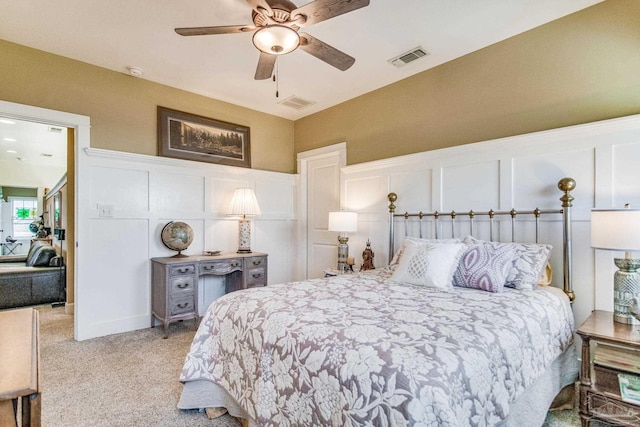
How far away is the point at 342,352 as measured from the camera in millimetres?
1277

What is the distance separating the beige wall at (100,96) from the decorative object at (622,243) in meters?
4.12

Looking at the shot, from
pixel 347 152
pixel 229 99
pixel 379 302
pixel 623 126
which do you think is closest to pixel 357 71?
pixel 347 152

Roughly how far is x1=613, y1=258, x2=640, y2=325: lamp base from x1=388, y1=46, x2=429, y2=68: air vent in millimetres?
2333

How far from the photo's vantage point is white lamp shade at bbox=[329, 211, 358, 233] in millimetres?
3803

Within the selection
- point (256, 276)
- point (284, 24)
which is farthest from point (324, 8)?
point (256, 276)

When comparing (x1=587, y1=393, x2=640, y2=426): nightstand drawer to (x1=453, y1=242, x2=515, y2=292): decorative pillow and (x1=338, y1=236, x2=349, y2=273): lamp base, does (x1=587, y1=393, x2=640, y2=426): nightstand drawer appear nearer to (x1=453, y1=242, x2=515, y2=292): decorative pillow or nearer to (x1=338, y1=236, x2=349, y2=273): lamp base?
(x1=453, y1=242, x2=515, y2=292): decorative pillow

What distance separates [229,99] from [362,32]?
2230 mm

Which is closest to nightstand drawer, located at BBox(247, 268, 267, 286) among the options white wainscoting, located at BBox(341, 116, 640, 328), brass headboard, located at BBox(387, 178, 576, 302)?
white wainscoting, located at BBox(341, 116, 640, 328)

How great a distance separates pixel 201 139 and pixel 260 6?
2.49 metres

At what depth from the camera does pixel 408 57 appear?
321 centimetres

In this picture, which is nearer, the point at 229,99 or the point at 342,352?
the point at 342,352

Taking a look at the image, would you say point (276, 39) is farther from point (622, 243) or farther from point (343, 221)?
point (622, 243)

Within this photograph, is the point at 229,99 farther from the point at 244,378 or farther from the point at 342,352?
the point at 342,352

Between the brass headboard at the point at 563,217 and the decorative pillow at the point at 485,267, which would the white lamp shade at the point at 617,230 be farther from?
the decorative pillow at the point at 485,267
